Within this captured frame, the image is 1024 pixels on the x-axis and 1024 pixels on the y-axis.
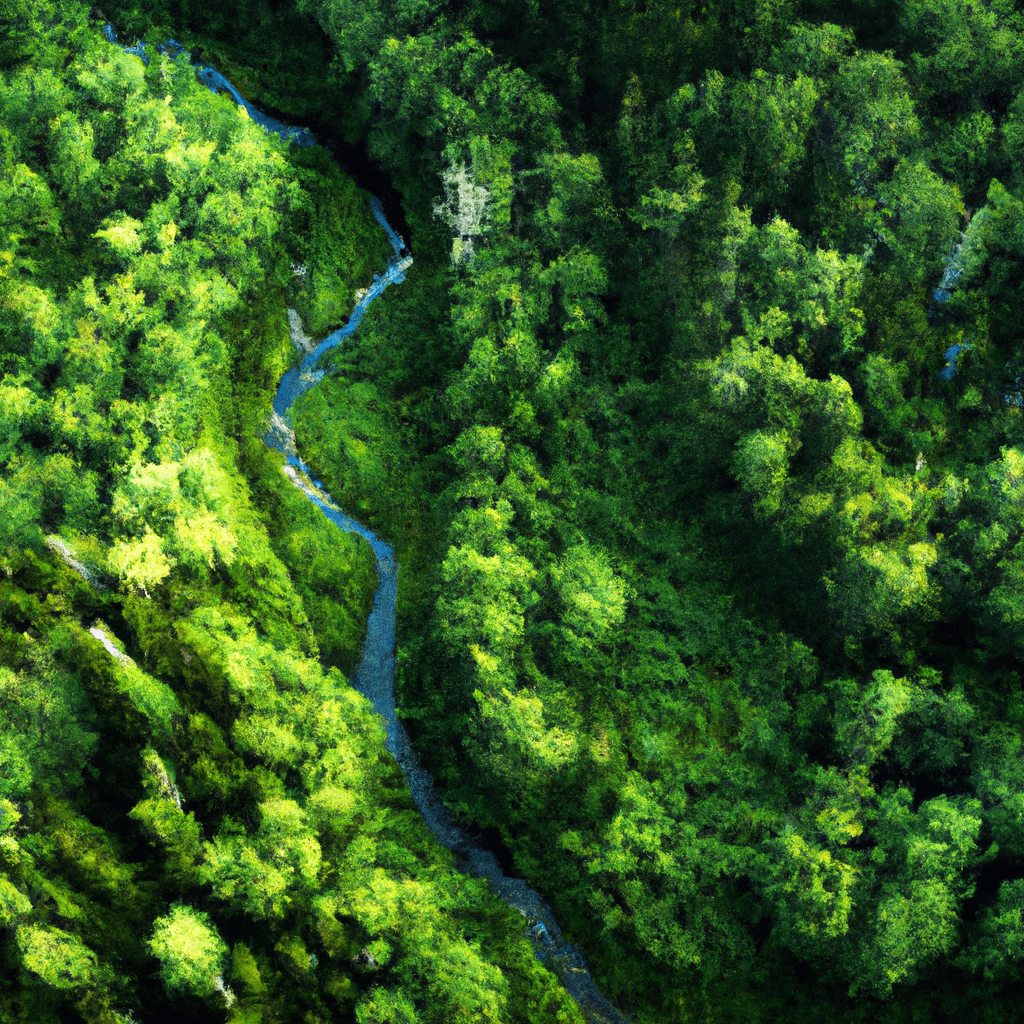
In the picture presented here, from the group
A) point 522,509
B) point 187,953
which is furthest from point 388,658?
point 187,953

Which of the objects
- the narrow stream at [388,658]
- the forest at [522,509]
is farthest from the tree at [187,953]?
the narrow stream at [388,658]

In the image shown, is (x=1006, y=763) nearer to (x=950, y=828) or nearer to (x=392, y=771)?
(x=950, y=828)

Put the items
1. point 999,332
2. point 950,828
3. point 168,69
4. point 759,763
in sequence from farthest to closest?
point 168,69 → point 999,332 → point 759,763 → point 950,828

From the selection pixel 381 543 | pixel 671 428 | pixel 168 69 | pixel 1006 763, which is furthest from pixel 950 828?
pixel 168 69

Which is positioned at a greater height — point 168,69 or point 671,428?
point 671,428

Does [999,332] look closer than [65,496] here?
No

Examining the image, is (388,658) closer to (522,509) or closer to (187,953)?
(522,509)

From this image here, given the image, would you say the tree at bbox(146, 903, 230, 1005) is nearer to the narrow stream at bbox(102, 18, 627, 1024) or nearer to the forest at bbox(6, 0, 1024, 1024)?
the forest at bbox(6, 0, 1024, 1024)
